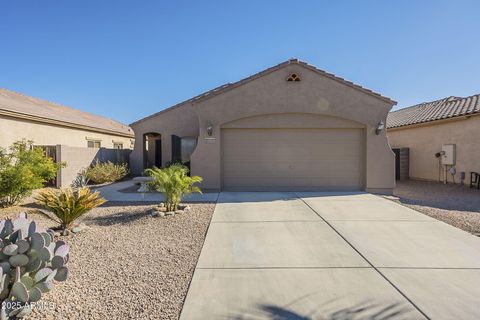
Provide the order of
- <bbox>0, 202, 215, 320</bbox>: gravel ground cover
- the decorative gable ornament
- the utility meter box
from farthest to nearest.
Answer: the utility meter box, the decorative gable ornament, <bbox>0, 202, 215, 320</bbox>: gravel ground cover

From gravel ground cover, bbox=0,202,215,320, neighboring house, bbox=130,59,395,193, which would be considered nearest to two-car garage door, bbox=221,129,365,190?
neighboring house, bbox=130,59,395,193

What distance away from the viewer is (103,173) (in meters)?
14.1

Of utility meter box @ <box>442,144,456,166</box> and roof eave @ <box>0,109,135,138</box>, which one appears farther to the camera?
utility meter box @ <box>442,144,456,166</box>

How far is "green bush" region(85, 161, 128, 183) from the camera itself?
45.7 feet

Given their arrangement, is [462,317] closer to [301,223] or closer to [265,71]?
[301,223]

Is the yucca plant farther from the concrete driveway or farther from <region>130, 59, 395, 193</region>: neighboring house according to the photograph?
<region>130, 59, 395, 193</region>: neighboring house

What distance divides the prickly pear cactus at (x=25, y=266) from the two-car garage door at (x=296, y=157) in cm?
850

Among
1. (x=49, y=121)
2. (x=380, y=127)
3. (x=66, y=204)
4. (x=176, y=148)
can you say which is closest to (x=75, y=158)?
(x=49, y=121)

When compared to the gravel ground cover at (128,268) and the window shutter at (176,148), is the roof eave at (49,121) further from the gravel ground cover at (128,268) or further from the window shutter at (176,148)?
the gravel ground cover at (128,268)

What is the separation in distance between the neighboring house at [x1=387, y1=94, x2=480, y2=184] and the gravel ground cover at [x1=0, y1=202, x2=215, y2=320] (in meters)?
13.5

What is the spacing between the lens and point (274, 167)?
37.8 ft

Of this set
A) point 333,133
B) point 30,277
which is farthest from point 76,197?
point 333,133

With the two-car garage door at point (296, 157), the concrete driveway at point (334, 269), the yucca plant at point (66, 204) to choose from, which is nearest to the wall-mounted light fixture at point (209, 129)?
the two-car garage door at point (296, 157)

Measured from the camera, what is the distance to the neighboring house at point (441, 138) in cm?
1305
